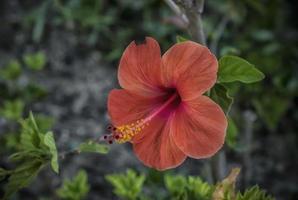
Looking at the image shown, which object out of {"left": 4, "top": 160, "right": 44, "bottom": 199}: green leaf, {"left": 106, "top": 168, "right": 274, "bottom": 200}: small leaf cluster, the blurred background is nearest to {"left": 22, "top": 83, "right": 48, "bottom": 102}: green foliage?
the blurred background

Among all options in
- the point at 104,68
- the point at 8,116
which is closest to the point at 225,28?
the point at 104,68

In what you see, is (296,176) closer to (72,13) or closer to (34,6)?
(72,13)

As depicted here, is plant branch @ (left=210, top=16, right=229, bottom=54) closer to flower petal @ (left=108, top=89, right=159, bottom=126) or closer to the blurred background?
the blurred background

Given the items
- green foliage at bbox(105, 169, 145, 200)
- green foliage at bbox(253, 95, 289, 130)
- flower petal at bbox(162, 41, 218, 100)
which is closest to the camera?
flower petal at bbox(162, 41, 218, 100)

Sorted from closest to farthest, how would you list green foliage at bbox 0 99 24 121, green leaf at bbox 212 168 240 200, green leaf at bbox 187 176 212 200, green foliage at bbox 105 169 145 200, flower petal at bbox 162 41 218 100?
flower petal at bbox 162 41 218 100
green leaf at bbox 212 168 240 200
green leaf at bbox 187 176 212 200
green foliage at bbox 105 169 145 200
green foliage at bbox 0 99 24 121

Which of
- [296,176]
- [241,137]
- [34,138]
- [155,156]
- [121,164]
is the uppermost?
[34,138]

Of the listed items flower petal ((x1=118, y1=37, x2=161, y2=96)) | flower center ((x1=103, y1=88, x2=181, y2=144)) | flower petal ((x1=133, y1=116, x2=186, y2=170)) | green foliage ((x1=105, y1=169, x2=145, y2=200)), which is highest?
flower petal ((x1=118, y1=37, x2=161, y2=96))
